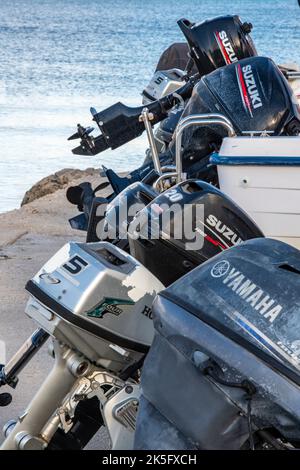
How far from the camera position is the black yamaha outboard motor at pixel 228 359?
89.0 inches

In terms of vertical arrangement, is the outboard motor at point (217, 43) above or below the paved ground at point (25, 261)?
above

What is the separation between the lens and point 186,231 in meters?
3.04

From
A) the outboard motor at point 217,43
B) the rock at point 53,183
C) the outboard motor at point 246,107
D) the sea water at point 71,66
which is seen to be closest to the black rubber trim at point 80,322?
the outboard motor at point 246,107

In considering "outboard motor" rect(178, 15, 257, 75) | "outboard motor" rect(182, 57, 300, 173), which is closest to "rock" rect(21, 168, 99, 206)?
"outboard motor" rect(178, 15, 257, 75)

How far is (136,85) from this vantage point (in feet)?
68.7

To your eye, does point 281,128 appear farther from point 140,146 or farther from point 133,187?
point 140,146

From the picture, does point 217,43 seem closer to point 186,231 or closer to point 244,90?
point 244,90

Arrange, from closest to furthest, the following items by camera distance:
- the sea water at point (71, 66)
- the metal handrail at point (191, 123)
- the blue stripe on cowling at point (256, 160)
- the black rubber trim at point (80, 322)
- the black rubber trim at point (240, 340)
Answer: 1. the black rubber trim at point (240, 340)
2. the black rubber trim at point (80, 322)
3. the blue stripe on cowling at point (256, 160)
4. the metal handrail at point (191, 123)
5. the sea water at point (71, 66)

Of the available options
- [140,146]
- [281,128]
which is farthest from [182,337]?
[140,146]

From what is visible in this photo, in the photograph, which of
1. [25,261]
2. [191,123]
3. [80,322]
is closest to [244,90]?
[191,123]

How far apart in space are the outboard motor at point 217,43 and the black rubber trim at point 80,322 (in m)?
2.33

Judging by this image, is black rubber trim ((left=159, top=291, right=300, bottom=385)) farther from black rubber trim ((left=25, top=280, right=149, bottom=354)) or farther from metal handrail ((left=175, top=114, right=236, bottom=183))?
metal handrail ((left=175, top=114, right=236, bottom=183))

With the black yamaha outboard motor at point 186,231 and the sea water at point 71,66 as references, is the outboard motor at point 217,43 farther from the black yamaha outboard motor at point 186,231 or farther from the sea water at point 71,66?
the sea water at point 71,66
